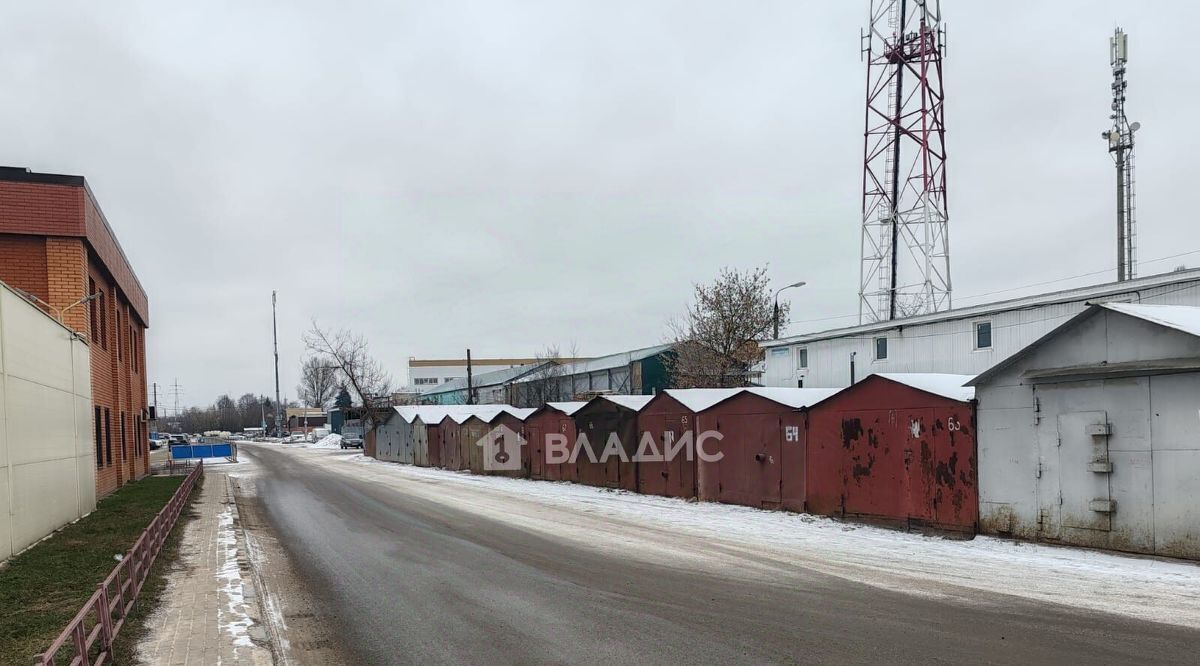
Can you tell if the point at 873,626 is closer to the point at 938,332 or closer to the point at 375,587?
the point at 375,587

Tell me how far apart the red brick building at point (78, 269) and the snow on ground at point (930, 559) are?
1119 cm

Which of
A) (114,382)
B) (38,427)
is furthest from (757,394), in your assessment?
(114,382)

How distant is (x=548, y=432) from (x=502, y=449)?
13.0 ft

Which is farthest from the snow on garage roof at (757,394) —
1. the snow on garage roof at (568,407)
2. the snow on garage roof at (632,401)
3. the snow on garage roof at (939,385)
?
the snow on garage roof at (568,407)

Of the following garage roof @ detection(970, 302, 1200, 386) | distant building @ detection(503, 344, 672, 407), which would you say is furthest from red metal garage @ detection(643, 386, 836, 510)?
distant building @ detection(503, 344, 672, 407)

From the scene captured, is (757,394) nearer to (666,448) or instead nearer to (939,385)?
(666,448)

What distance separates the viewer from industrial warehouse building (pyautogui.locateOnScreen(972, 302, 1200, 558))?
34.3 feet

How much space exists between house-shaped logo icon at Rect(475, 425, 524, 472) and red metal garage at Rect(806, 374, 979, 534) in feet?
48.9

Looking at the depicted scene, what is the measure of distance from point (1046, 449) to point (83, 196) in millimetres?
20903

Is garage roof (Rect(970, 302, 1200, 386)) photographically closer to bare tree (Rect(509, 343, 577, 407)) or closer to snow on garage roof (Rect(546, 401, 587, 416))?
snow on garage roof (Rect(546, 401, 587, 416))

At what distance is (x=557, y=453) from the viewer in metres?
26.3

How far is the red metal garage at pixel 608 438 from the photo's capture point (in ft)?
74.0

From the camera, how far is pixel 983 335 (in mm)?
25375

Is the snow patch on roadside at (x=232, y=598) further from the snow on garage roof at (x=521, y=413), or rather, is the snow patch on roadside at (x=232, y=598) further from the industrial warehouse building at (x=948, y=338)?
the industrial warehouse building at (x=948, y=338)
